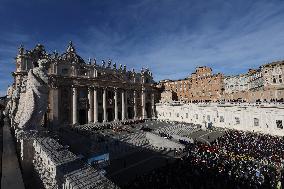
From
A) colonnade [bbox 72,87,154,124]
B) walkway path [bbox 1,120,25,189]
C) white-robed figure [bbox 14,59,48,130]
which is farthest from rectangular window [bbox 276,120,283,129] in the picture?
walkway path [bbox 1,120,25,189]

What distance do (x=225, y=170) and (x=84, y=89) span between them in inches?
1597

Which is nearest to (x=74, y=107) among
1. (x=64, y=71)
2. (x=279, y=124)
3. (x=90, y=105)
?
(x=90, y=105)

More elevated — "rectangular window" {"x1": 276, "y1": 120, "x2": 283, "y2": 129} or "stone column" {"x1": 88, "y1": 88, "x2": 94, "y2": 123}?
"stone column" {"x1": 88, "y1": 88, "x2": 94, "y2": 123}

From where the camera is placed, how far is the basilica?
45.0 meters

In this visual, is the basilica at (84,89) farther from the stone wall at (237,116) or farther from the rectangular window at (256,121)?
the rectangular window at (256,121)

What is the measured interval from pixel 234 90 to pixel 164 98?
2346 centimetres

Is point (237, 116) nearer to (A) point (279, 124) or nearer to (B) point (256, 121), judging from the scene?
(B) point (256, 121)

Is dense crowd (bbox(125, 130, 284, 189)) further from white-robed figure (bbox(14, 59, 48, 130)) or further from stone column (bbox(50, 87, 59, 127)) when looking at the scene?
stone column (bbox(50, 87, 59, 127))

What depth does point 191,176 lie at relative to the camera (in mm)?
17328

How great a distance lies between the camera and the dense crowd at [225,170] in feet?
53.2

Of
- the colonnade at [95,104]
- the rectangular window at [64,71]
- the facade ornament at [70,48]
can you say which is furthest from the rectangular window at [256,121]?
the facade ornament at [70,48]

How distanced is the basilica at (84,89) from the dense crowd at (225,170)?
29462 mm

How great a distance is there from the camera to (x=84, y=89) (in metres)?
51.8

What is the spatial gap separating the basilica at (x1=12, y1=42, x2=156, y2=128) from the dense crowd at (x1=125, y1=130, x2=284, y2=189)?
2946cm
